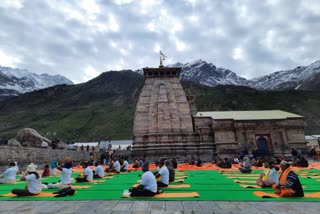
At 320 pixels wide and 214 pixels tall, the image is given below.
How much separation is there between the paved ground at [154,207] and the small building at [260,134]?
22.0 metres

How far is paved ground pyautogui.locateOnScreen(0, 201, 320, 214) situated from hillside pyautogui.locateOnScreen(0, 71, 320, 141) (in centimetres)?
5024

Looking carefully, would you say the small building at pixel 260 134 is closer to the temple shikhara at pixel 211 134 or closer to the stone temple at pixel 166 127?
the temple shikhara at pixel 211 134

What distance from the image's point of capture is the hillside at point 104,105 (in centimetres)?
7988

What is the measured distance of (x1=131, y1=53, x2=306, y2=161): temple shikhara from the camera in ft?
89.6

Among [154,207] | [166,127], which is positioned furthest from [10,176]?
[166,127]

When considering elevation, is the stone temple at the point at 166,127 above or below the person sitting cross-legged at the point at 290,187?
above

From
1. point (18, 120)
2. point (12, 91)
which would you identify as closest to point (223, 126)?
point (18, 120)

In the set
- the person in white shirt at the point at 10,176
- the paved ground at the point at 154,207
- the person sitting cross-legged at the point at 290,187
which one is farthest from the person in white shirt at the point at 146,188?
the person in white shirt at the point at 10,176

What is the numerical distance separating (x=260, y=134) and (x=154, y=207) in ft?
86.0

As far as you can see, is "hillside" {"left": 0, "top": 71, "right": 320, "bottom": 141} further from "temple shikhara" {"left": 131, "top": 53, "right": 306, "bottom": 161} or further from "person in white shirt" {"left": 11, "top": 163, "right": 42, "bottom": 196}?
"person in white shirt" {"left": 11, "top": 163, "right": 42, "bottom": 196}

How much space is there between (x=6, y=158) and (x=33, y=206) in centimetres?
1246

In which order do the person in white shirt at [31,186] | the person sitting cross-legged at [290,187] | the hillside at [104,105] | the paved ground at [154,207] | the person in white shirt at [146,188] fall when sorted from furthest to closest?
the hillside at [104,105]
the person in white shirt at [31,186]
the person in white shirt at [146,188]
the person sitting cross-legged at [290,187]
the paved ground at [154,207]

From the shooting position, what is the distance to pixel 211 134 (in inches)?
1118

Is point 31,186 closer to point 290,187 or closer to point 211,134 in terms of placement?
point 290,187
